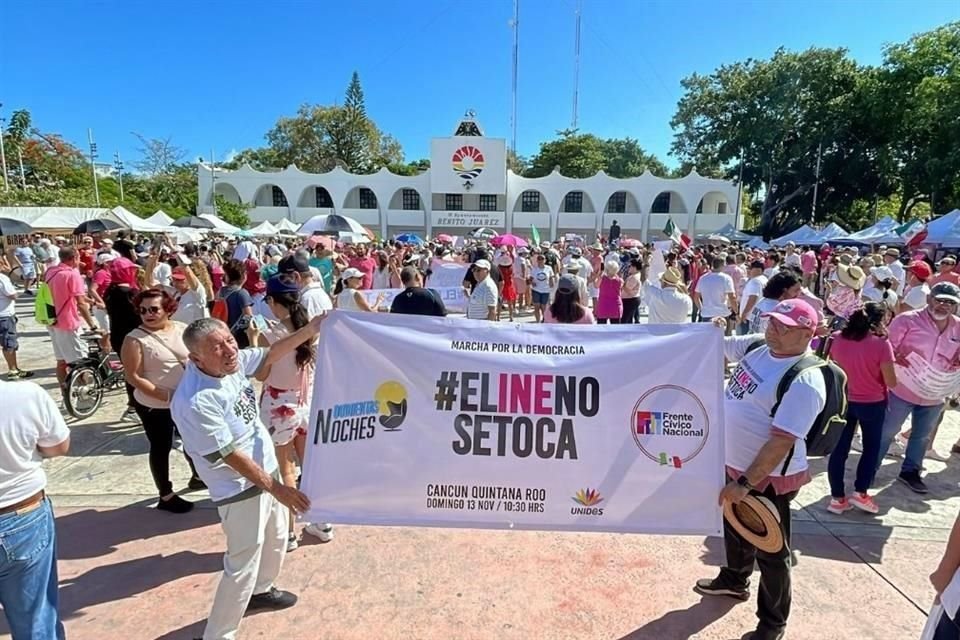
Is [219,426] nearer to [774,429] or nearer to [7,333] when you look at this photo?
[774,429]

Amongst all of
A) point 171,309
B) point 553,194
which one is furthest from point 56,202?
point 171,309

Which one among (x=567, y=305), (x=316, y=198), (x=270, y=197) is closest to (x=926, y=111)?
(x=567, y=305)

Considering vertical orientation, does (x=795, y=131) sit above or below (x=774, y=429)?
above

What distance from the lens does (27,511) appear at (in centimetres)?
208

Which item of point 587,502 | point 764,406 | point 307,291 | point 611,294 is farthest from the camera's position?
point 611,294

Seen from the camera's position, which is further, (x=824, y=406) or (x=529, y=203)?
(x=529, y=203)

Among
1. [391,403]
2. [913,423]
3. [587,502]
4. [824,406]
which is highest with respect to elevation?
[824,406]

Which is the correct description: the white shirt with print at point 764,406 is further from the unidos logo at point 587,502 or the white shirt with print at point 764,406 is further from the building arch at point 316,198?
the building arch at point 316,198

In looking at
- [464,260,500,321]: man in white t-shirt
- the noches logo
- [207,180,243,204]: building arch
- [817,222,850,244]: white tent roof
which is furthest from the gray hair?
[207,180,243,204]: building arch

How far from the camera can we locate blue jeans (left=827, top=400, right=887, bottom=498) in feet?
13.3

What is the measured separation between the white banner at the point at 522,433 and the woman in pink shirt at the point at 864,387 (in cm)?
205

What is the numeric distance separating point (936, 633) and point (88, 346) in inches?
347

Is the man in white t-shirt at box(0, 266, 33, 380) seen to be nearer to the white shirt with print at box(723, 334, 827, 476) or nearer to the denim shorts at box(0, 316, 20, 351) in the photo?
the denim shorts at box(0, 316, 20, 351)

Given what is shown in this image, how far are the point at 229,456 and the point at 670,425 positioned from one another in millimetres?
2150
